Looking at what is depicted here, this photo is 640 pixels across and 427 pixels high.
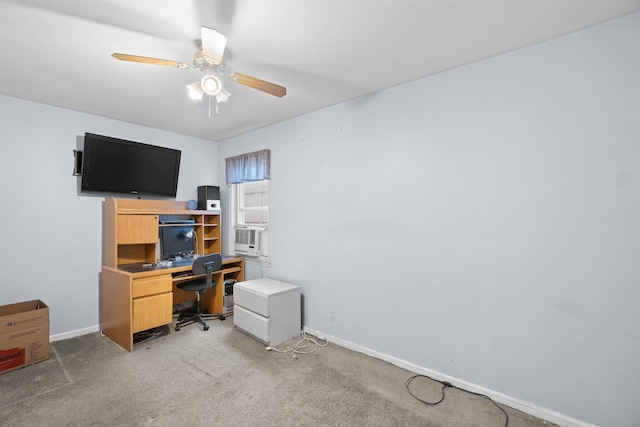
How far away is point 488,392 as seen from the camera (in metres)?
2.08

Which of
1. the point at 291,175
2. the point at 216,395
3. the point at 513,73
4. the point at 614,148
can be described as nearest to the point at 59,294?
the point at 216,395

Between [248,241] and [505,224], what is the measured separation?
2984mm

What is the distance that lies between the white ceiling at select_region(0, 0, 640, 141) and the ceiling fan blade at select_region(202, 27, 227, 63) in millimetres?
144

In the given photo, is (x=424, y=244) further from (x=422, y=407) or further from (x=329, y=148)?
(x=329, y=148)

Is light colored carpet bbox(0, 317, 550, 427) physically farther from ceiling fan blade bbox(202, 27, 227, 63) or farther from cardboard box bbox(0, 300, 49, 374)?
ceiling fan blade bbox(202, 27, 227, 63)

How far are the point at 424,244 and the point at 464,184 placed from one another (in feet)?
1.90

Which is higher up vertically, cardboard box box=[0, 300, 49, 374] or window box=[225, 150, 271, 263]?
window box=[225, 150, 271, 263]

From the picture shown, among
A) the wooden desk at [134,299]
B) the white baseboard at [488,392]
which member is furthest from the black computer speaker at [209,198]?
the white baseboard at [488,392]

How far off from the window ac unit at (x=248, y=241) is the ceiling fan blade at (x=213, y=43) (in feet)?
7.85

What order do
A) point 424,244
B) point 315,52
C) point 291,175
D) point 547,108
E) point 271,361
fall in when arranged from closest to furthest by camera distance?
point 547,108 → point 315,52 → point 424,244 → point 271,361 → point 291,175

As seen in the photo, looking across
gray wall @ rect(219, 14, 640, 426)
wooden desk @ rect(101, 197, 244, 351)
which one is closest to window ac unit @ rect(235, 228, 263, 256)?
wooden desk @ rect(101, 197, 244, 351)

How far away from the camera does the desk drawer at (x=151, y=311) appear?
2.81 metres

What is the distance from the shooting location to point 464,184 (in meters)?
2.21

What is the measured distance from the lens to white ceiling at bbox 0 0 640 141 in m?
1.58
